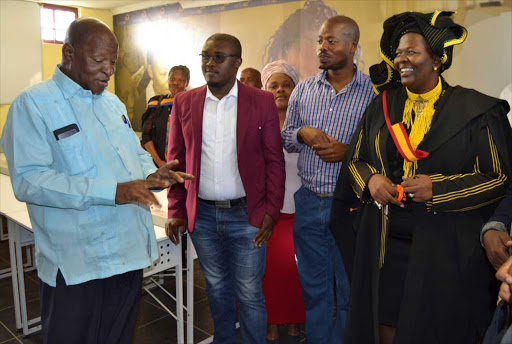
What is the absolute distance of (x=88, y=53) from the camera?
1514 millimetres

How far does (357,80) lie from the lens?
2256 mm

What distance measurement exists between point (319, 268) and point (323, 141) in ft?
2.41

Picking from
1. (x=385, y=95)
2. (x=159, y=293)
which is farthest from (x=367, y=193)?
(x=159, y=293)

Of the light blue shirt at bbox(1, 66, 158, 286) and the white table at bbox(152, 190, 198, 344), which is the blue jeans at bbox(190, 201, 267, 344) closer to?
the white table at bbox(152, 190, 198, 344)

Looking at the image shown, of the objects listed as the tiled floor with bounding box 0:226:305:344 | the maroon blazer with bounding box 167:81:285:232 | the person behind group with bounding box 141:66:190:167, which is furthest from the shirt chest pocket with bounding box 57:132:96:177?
the person behind group with bounding box 141:66:190:167

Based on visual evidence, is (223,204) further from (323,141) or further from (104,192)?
(104,192)

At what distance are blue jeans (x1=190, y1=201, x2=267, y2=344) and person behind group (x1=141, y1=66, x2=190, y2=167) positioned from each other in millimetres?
2023

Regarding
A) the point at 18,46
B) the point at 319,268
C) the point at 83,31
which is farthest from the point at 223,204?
the point at 18,46

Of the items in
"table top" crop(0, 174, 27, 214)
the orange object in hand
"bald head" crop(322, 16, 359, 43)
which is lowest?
"table top" crop(0, 174, 27, 214)

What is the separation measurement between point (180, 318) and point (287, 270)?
735 millimetres

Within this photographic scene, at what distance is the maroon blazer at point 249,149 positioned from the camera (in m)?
2.14

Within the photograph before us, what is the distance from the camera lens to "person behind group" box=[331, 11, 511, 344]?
1575mm

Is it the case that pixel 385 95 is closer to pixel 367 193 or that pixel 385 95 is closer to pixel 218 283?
pixel 367 193

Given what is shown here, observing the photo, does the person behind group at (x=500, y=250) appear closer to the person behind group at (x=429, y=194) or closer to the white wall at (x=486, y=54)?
the person behind group at (x=429, y=194)
